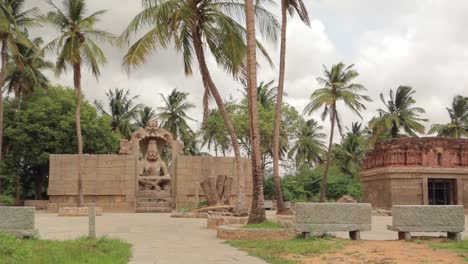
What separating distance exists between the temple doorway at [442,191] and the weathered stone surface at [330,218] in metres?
22.1

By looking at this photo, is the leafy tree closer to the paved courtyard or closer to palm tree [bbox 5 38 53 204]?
palm tree [bbox 5 38 53 204]

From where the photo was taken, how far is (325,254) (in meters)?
10.1

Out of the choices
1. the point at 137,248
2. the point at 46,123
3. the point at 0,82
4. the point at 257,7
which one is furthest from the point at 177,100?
the point at 137,248

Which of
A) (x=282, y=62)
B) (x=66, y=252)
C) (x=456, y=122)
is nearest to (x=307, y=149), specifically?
(x=456, y=122)

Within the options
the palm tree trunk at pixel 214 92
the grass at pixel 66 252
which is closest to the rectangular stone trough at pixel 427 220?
the grass at pixel 66 252

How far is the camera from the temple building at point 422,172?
3203 centimetres

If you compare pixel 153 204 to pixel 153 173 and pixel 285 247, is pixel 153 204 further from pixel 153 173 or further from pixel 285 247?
pixel 285 247

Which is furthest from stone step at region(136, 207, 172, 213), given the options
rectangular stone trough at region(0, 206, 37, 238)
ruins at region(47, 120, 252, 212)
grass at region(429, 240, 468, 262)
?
grass at region(429, 240, 468, 262)

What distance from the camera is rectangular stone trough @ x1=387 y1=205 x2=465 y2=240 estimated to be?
39.8 feet

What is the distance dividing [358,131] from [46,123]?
35.2 m

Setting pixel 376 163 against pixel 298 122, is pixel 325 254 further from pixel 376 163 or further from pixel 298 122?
pixel 298 122

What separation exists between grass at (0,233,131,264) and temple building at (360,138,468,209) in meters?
23.9

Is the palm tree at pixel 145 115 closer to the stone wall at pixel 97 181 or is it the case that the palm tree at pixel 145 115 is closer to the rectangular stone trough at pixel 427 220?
the stone wall at pixel 97 181

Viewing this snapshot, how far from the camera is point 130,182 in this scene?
30.0 meters
